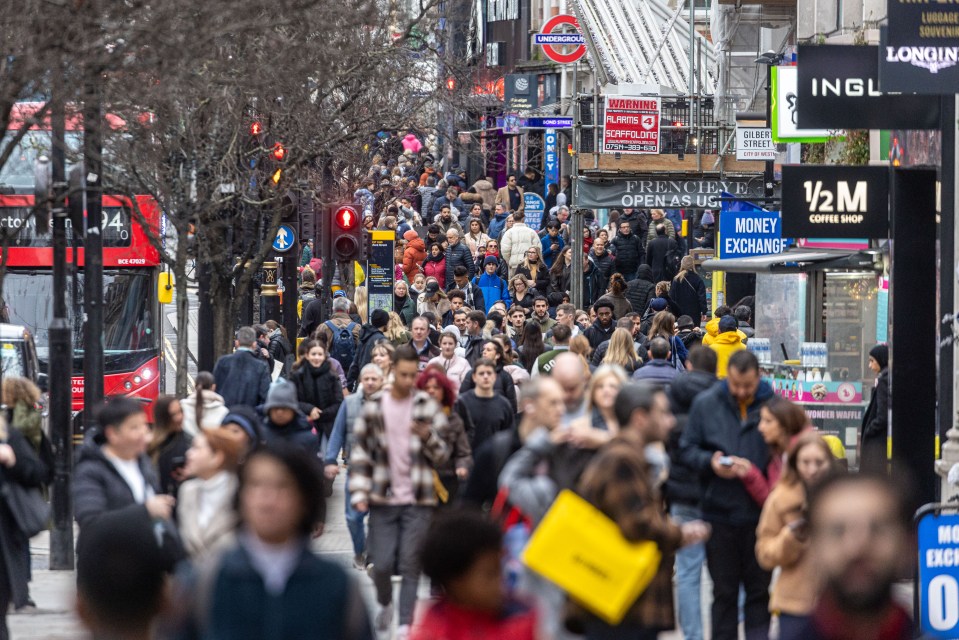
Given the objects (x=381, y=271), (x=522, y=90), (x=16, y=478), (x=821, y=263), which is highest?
(x=522, y=90)

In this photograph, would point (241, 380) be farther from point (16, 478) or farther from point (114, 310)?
point (114, 310)

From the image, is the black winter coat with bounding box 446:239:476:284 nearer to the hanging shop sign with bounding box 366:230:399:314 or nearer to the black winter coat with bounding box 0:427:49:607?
the hanging shop sign with bounding box 366:230:399:314

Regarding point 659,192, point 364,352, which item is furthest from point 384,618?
point 659,192

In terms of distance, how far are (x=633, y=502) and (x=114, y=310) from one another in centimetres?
1752

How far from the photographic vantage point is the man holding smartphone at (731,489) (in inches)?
373

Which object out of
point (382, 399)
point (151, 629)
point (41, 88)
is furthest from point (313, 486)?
point (41, 88)

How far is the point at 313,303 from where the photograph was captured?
26391 mm

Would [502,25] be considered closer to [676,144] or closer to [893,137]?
[676,144]

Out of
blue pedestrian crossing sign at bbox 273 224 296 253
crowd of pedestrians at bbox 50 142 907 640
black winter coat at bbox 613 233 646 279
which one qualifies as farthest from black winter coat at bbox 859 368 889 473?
black winter coat at bbox 613 233 646 279

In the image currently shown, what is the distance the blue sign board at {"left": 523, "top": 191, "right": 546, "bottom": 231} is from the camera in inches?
1623

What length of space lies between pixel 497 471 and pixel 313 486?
10.9 ft

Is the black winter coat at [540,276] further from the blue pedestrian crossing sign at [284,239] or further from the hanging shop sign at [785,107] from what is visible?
the hanging shop sign at [785,107]

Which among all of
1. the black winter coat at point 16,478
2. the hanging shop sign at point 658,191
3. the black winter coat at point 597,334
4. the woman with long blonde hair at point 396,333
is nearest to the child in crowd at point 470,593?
the black winter coat at point 16,478

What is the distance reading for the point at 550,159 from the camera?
52875mm
